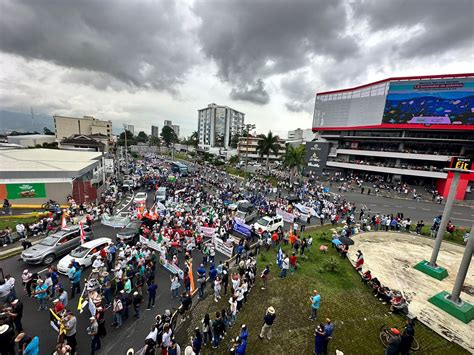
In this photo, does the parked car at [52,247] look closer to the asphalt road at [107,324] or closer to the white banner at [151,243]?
the asphalt road at [107,324]

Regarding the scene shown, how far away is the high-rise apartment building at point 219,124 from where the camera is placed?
128750mm

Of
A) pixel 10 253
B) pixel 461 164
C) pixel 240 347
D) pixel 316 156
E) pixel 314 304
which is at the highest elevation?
pixel 461 164

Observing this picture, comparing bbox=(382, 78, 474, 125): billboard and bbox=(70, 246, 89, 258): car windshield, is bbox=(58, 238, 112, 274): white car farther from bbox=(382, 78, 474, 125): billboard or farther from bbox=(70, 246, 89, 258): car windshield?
bbox=(382, 78, 474, 125): billboard

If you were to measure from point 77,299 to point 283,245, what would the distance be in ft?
45.3

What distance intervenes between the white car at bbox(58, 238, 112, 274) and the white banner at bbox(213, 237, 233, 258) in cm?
751

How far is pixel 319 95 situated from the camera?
63875mm

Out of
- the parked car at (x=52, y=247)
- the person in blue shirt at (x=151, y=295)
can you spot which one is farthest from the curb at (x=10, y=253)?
the person in blue shirt at (x=151, y=295)

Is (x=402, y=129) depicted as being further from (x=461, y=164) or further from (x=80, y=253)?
(x=80, y=253)

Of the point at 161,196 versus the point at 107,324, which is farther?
the point at 161,196

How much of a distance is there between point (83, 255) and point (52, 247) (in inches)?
96.3

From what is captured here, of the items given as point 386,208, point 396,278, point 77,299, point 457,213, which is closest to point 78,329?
point 77,299

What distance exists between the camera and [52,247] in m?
13.5

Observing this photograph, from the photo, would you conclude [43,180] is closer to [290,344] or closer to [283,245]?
[283,245]

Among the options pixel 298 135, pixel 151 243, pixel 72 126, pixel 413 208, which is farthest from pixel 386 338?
pixel 72 126
